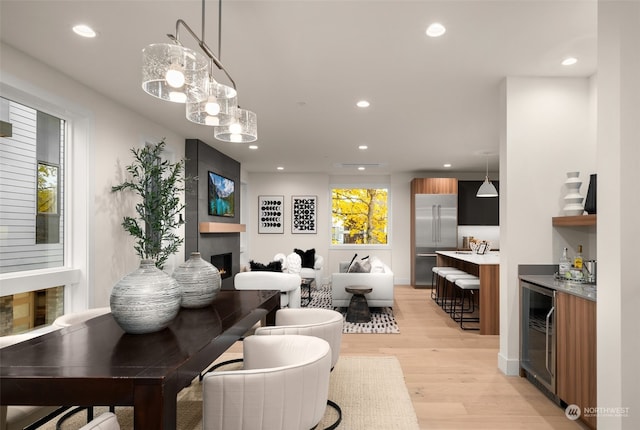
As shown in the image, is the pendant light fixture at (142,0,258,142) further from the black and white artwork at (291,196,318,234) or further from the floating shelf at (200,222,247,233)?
the black and white artwork at (291,196,318,234)

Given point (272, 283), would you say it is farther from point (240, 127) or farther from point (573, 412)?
point (573, 412)

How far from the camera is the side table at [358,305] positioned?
17.0ft

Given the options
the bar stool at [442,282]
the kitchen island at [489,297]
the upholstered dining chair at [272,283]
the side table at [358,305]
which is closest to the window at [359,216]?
the bar stool at [442,282]

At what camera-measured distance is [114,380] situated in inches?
49.6

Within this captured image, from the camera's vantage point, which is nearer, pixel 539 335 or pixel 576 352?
pixel 576 352

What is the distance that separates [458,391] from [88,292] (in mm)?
3441

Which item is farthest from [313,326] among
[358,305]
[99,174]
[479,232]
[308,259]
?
[479,232]

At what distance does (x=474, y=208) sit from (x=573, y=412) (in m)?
6.29

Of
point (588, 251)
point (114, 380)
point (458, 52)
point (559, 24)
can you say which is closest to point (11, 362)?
point (114, 380)

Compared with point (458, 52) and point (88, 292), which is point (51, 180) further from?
point (458, 52)

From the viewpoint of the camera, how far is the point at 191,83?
6.06ft

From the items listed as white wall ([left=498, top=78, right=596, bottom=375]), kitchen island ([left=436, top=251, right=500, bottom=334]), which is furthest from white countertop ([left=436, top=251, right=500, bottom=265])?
white wall ([left=498, top=78, right=596, bottom=375])

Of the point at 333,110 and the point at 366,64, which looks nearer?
the point at 366,64

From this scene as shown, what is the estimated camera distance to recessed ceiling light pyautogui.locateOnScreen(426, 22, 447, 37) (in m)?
2.50
